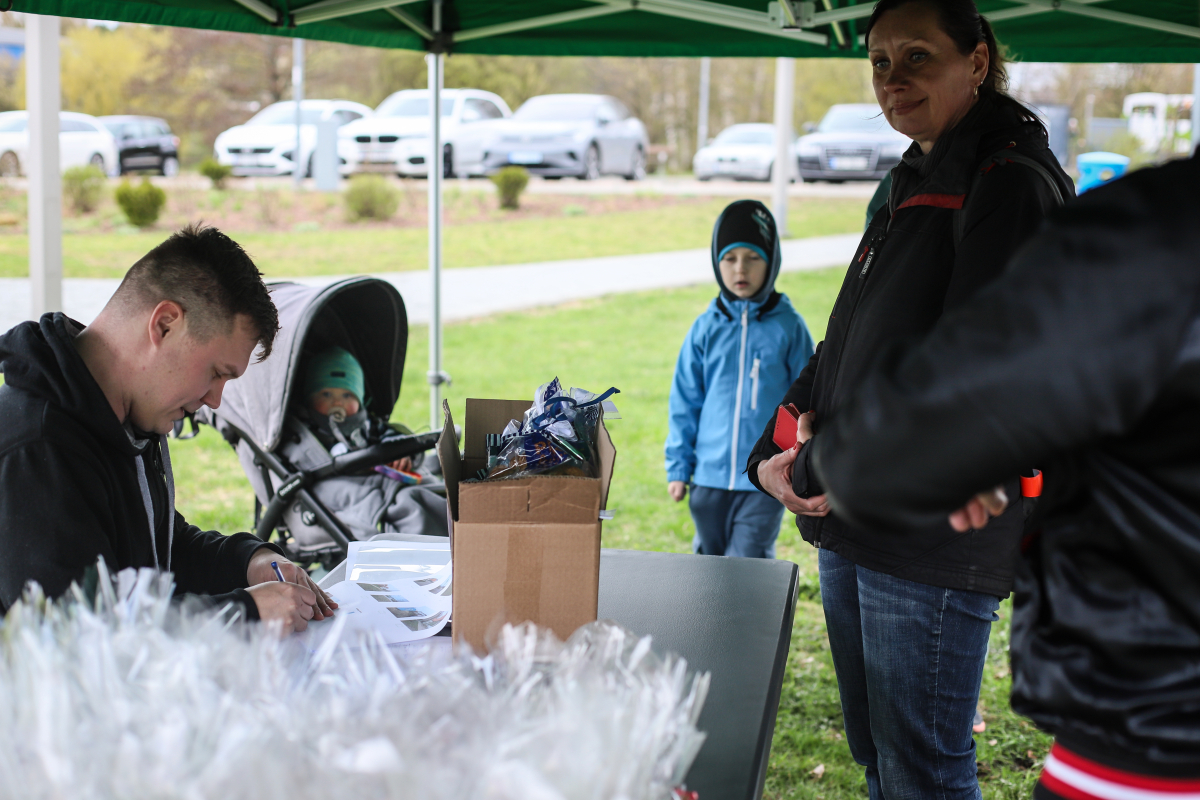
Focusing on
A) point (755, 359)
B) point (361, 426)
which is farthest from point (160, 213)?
point (755, 359)

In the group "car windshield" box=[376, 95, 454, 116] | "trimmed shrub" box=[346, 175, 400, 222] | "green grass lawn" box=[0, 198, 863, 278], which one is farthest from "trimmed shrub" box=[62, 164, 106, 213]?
"car windshield" box=[376, 95, 454, 116]

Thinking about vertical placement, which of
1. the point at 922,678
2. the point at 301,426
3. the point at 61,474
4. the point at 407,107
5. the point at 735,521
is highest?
the point at 407,107

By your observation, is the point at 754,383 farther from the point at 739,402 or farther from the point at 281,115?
the point at 281,115

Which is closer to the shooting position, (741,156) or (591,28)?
(591,28)

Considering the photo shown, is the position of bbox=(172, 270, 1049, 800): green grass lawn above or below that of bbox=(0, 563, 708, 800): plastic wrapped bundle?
below

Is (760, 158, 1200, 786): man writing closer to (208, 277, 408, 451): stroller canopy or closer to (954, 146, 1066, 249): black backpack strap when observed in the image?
(954, 146, 1066, 249): black backpack strap

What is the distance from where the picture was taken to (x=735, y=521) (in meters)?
3.40

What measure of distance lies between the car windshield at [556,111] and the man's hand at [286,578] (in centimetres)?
1471

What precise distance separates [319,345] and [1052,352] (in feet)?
10.9

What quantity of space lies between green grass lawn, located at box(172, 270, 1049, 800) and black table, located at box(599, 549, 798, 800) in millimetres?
1096

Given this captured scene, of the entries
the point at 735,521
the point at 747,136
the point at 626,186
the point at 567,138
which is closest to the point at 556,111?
the point at 567,138

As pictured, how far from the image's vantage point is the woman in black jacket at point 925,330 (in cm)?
158

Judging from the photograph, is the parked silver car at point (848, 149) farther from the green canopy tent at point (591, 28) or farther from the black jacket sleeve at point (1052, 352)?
the black jacket sleeve at point (1052, 352)

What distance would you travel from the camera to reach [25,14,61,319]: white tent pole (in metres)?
3.68
